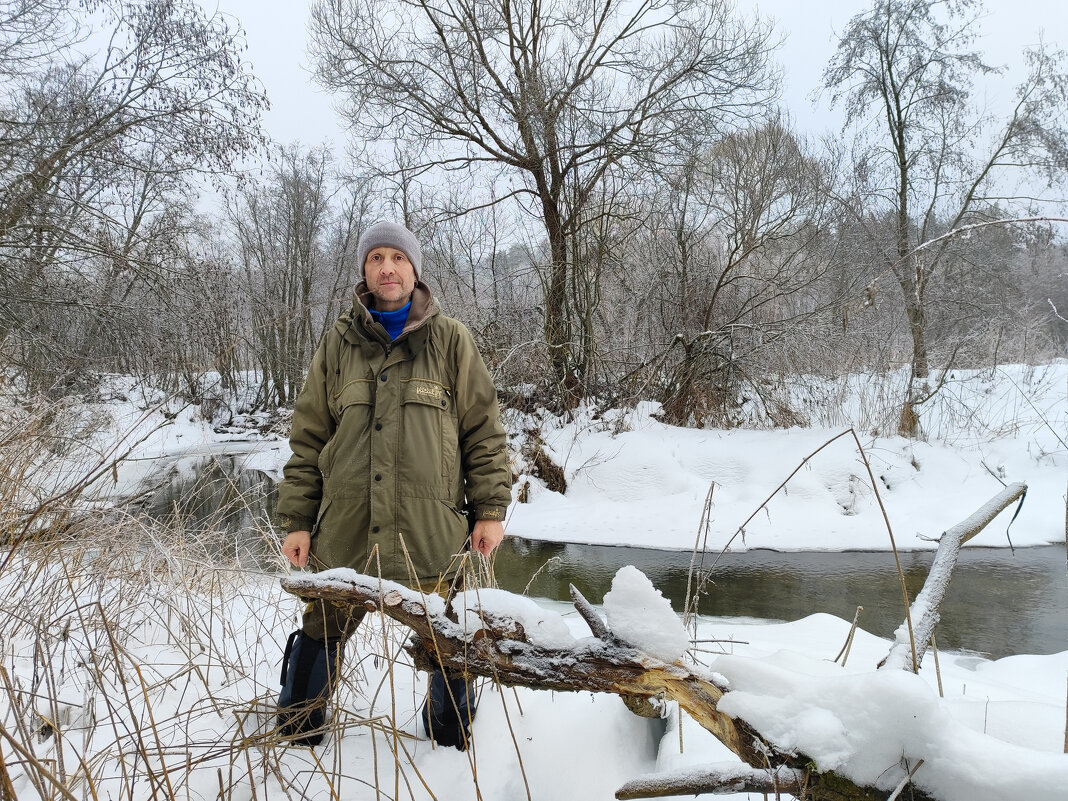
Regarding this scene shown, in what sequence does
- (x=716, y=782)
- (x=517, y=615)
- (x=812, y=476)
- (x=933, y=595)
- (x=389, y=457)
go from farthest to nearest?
(x=812, y=476) → (x=389, y=457) → (x=933, y=595) → (x=517, y=615) → (x=716, y=782)

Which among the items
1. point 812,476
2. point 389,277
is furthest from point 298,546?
point 812,476

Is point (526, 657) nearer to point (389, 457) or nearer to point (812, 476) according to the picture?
point (389, 457)

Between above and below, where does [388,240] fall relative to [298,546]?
above

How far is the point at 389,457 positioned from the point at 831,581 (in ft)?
16.7

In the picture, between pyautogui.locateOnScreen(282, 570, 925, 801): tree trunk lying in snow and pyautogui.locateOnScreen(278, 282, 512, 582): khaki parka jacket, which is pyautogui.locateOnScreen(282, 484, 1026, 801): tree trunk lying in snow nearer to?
pyautogui.locateOnScreen(282, 570, 925, 801): tree trunk lying in snow

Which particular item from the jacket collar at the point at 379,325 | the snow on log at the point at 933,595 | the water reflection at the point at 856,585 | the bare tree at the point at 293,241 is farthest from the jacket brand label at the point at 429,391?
the bare tree at the point at 293,241

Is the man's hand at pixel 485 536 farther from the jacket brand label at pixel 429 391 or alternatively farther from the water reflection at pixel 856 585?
the water reflection at pixel 856 585

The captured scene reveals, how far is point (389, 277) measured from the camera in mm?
1970

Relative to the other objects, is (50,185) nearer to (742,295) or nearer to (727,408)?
(727,408)

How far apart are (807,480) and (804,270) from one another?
4.86 meters

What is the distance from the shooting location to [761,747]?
0.89m

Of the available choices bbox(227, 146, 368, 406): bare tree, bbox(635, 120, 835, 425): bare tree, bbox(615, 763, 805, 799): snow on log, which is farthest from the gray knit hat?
bbox(227, 146, 368, 406): bare tree

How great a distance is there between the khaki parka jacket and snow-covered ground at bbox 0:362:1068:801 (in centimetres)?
32

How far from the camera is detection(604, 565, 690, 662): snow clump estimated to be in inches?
41.9
